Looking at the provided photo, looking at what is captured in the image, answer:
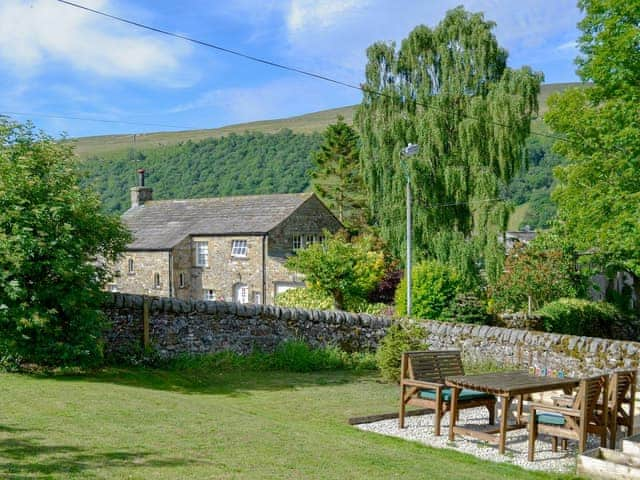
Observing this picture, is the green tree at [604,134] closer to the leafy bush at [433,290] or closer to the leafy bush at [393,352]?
the leafy bush at [433,290]

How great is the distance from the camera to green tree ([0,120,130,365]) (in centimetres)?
1489

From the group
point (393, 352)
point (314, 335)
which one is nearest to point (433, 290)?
point (314, 335)

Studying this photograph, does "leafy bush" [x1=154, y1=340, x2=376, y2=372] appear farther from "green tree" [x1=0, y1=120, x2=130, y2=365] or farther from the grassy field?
the grassy field

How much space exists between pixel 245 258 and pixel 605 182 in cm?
2191

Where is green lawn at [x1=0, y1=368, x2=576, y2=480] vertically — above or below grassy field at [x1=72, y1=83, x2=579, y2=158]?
below

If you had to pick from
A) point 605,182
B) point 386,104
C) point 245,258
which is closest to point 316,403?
point 605,182

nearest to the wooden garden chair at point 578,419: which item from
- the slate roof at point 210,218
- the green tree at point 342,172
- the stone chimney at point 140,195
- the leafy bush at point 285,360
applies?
the leafy bush at point 285,360

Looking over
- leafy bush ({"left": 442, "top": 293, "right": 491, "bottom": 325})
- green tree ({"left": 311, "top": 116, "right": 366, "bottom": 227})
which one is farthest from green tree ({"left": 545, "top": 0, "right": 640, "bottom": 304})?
green tree ({"left": 311, "top": 116, "right": 366, "bottom": 227})

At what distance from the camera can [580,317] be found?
2750cm

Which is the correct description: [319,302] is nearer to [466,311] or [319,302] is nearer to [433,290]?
[433,290]

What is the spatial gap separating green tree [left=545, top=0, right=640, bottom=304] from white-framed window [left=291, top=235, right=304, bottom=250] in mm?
18793

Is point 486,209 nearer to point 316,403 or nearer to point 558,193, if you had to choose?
point 558,193

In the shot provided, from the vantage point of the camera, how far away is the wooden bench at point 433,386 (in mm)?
11430

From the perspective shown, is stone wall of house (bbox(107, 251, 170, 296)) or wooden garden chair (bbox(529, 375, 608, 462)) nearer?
wooden garden chair (bbox(529, 375, 608, 462))
